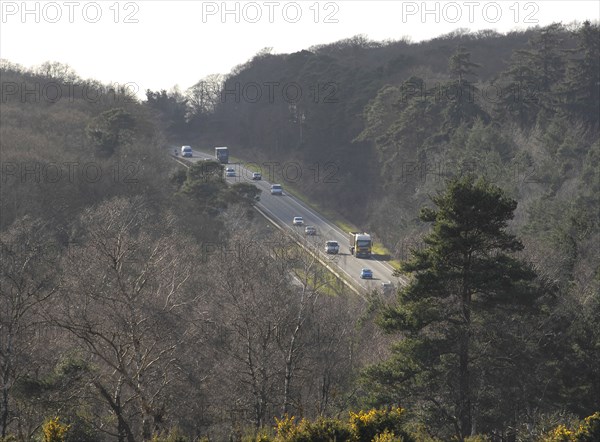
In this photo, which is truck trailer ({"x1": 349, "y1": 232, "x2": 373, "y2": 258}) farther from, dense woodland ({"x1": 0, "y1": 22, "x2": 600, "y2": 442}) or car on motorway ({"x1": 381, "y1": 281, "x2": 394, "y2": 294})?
car on motorway ({"x1": 381, "y1": 281, "x2": 394, "y2": 294})

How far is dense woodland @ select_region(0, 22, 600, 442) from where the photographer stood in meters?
24.9

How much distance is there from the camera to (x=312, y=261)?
111 feet

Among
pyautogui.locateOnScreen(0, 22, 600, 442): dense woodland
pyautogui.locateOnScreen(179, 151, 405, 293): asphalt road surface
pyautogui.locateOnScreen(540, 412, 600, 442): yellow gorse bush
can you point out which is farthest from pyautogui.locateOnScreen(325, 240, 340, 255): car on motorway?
pyautogui.locateOnScreen(540, 412, 600, 442): yellow gorse bush

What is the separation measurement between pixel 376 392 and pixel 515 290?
4906mm

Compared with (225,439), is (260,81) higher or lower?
higher

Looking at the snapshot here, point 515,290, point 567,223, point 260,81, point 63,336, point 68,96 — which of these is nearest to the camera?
point 515,290

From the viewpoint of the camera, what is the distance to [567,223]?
156ft

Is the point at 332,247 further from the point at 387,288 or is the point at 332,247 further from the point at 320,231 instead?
the point at 387,288

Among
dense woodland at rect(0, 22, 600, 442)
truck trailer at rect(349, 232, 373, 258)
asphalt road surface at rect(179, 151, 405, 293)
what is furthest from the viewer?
truck trailer at rect(349, 232, 373, 258)

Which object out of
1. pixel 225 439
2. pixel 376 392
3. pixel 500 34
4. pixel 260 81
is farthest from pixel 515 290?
pixel 500 34

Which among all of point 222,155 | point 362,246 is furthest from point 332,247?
point 222,155

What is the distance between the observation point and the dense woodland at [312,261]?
2494 cm


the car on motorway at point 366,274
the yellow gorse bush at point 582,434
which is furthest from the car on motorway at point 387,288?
the yellow gorse bush at point 582,434

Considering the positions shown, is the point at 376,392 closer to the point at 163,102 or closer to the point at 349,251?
the point at 349,251
